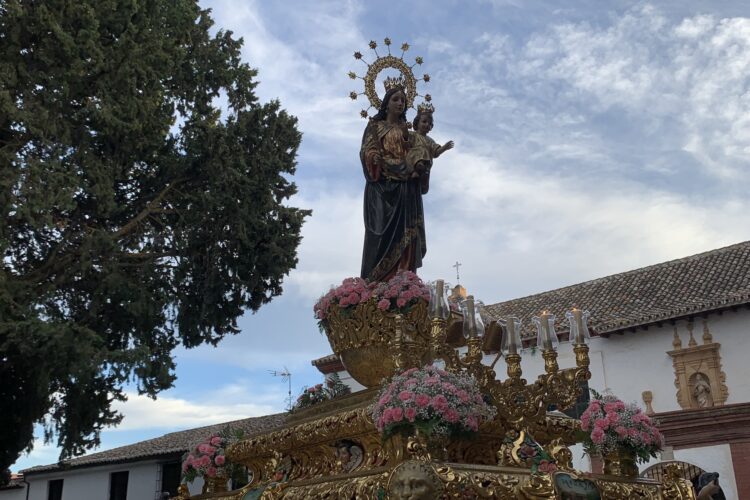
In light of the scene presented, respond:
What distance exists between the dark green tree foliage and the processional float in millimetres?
8802

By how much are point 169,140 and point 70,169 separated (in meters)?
3.22

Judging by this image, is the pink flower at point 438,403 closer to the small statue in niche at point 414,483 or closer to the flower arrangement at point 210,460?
the small statue in niche at point 414,483

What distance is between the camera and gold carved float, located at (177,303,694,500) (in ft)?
18.1

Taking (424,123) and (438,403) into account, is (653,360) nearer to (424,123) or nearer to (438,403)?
(424,123)

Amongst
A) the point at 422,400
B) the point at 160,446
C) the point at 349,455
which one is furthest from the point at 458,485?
the point at 160,446

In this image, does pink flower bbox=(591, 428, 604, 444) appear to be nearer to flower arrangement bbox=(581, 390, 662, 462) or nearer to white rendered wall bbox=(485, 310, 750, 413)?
flower arrangement bbox=(581, 390, 662, 462)

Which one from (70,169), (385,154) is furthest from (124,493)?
(385,154)

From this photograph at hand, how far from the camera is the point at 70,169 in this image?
15797 mm

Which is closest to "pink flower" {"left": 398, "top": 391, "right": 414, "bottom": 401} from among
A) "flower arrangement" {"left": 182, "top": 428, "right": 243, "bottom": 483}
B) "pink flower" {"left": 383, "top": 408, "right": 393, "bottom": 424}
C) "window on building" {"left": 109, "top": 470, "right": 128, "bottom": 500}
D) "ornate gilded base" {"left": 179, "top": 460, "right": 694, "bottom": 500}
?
"pink flower" {"left": 383, "top": 408, "right": 393, "bottom": 424}

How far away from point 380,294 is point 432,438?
1.95m

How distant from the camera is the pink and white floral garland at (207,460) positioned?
318 inches

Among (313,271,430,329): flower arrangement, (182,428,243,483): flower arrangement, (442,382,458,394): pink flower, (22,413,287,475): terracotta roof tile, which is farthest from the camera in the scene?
(22,413,287,475): terracotta roof tile

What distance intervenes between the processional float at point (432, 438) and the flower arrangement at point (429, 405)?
11 centimetres

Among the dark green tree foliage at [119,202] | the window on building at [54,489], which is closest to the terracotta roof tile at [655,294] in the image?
the dark green tree foliage at [119,202]
